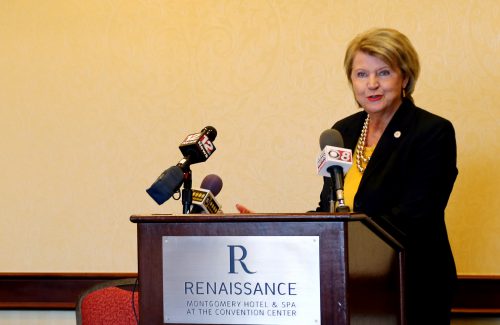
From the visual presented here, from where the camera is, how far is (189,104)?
4.18 meters

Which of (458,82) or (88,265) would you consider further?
(88,265)

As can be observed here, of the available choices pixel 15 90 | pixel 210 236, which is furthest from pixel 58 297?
pixel 210 236

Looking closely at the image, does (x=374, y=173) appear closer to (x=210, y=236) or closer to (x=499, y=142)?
(x=210, y=236)

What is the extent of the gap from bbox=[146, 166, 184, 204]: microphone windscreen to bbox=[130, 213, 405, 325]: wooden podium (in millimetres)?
181

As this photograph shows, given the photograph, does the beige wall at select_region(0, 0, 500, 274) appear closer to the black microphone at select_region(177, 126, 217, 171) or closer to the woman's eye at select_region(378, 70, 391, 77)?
the woman's eye at select_region(378, 70, 391, 77)

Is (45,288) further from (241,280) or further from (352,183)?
(241,280)

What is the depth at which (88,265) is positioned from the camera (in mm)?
4301

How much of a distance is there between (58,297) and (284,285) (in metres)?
2.71

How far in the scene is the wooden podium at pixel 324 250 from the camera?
184 centimetres

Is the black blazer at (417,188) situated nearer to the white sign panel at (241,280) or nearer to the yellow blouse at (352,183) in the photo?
the yellow blouse at (352,183)

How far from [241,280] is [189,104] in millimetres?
2370

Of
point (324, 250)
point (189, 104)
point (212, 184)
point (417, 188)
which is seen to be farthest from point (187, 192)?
point (189, 104)

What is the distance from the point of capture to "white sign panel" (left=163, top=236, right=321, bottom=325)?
1865mm

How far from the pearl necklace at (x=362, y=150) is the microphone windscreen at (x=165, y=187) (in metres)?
0.95
